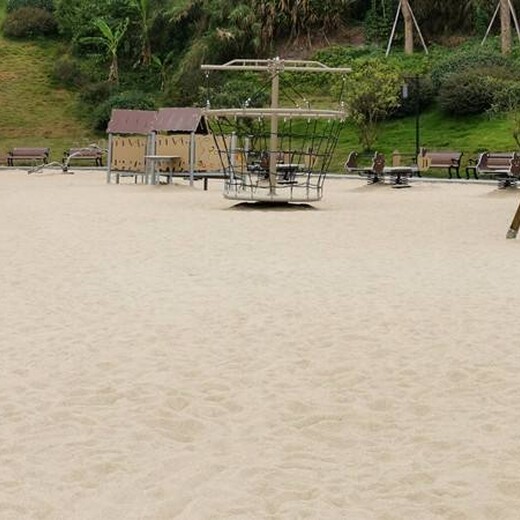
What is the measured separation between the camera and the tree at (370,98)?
116 feet

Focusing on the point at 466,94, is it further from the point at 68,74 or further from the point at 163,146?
the point at 68,74

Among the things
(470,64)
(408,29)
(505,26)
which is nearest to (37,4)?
(408,29)

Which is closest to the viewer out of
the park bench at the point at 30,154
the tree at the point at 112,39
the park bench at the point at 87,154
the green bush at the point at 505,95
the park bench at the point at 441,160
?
the park bench at the point at 441,160

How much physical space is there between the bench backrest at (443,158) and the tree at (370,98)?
5.99 meters

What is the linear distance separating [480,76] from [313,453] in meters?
33.9

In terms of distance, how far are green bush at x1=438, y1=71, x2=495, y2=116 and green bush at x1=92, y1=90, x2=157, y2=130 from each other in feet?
51.9

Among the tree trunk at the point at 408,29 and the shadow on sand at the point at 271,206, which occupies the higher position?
the tree trunk at the point at 408,29

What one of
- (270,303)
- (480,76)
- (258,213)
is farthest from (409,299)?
(480,76)

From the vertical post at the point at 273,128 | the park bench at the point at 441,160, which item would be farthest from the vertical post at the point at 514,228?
the park bench at the point at 441,160

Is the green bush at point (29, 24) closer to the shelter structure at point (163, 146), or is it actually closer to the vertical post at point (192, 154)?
the shelter structure at point (163, 146)

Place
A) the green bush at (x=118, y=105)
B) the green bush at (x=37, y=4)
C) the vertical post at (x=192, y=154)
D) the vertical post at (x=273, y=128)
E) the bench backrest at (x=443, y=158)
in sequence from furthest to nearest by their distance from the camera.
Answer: the green bush at (x=37, y=4) < the green bush at (x=118, y=105) < the bench backrest at (x=443, y=158) < the vertical post at (x=192, y=154) < the vertical post at (x=273, y=128)

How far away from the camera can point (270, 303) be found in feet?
26.9

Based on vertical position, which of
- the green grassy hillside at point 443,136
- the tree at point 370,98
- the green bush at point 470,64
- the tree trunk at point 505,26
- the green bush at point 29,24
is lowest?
the green grassy hillside at point 443,136

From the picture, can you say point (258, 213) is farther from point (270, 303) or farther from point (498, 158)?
point (498, 158)
